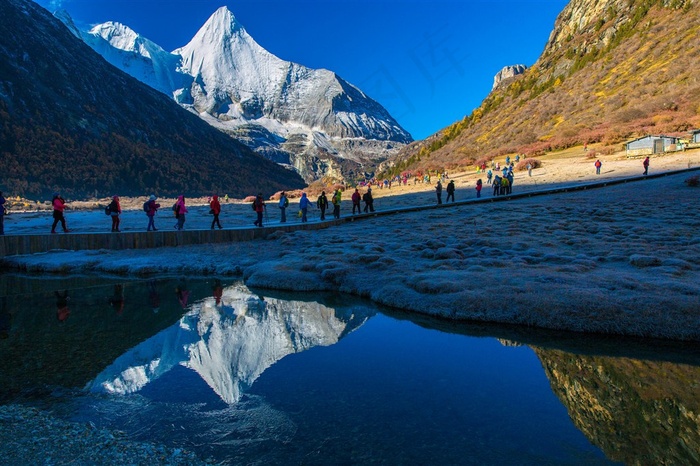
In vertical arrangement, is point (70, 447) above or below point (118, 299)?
above

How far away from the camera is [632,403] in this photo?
562 centimetres

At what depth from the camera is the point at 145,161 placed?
8175cm

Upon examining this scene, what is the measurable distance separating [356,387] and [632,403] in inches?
136

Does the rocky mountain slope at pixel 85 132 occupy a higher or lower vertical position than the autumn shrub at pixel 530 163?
higher

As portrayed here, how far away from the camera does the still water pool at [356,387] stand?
15.3 feet

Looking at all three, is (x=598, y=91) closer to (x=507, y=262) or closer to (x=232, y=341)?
(x=507, y=262)

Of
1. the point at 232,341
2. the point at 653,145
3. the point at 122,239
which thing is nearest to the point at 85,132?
the point at 122,239

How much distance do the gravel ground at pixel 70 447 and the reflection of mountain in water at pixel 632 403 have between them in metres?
4.30

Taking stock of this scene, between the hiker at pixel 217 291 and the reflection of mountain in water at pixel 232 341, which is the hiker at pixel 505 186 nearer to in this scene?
the hiker at pixel 217 291

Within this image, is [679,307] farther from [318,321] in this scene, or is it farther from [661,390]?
[318,321]

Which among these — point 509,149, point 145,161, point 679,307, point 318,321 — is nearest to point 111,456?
point 318,321

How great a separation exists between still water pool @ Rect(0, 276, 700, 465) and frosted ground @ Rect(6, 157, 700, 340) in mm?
623

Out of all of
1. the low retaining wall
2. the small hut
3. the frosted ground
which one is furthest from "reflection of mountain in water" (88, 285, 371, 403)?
the small hut

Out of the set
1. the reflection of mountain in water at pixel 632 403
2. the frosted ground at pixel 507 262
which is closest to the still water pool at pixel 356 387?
the reflection of mountain in water at pixel 632 403
